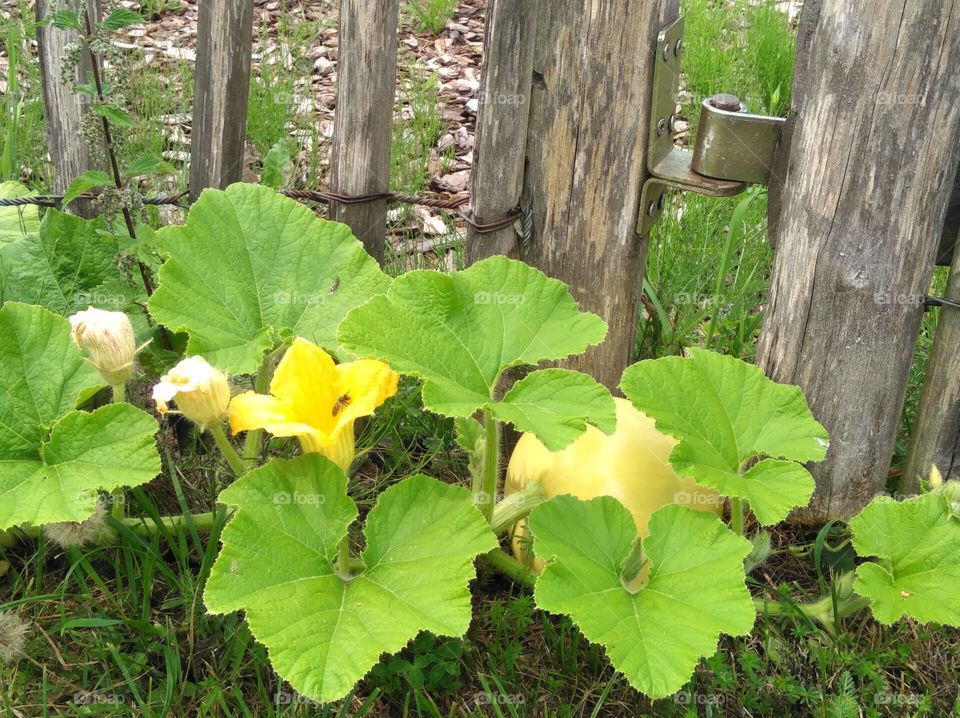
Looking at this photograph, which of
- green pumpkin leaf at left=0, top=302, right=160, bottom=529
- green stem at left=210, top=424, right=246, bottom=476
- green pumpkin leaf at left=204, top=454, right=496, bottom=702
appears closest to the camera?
green pumpkin leaf at left=204, top=454, right=496, bottom=702

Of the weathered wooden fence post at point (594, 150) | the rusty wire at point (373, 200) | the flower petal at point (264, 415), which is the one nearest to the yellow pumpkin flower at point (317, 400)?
the flower petal at point (264, 415)

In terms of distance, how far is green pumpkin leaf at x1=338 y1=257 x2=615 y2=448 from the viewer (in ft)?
6.79

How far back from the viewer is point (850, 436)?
2555 mm

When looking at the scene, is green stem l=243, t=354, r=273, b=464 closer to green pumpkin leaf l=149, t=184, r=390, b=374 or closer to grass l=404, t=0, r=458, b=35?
green pumpkin leaf l=149, t=184, r=390, b=374

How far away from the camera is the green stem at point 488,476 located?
2215mm

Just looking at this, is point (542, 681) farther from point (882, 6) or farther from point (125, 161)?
point (125, 161)

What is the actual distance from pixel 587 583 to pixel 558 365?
857mm

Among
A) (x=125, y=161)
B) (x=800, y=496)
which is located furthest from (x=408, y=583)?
(x=125, y=161)

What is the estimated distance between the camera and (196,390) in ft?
6.88

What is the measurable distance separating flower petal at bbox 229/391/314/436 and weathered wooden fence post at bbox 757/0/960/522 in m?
1.23

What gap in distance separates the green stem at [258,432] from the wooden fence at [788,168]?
0.55 m
